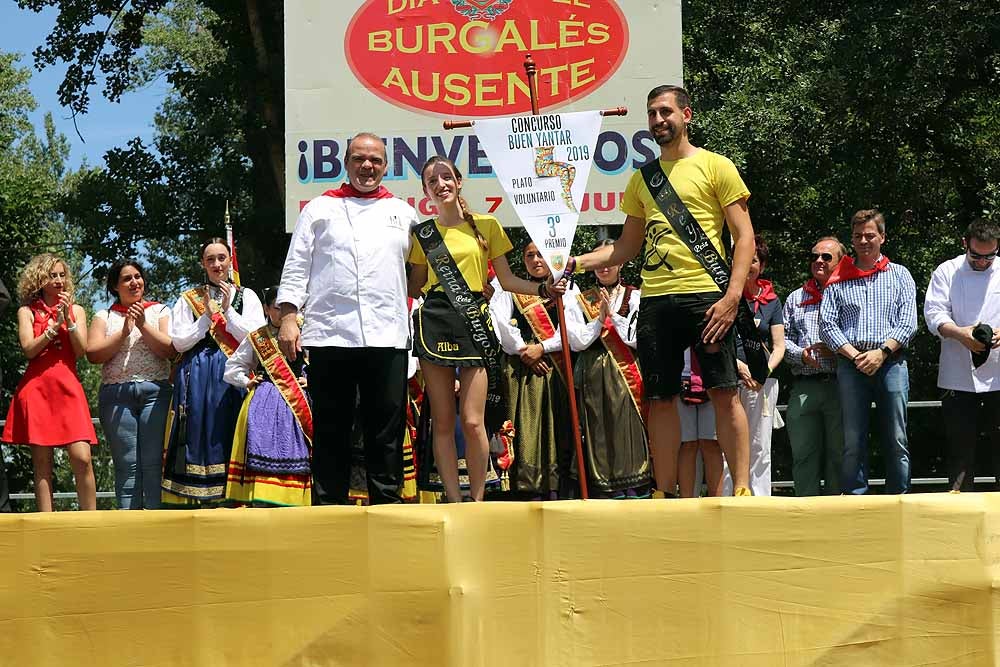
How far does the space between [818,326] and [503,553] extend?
399 centimetres

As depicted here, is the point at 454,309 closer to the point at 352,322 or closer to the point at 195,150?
the point at 352,322

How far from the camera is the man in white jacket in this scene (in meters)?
5.59

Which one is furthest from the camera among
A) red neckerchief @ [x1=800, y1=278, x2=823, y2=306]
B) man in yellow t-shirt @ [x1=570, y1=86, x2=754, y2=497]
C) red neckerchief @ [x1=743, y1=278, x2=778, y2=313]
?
red neckerchief @ [x1=800, y1=278, x2=823, y2=306]

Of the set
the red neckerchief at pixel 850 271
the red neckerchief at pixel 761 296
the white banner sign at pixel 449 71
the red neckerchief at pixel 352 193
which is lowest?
the red neckerchief at pixel 761 296

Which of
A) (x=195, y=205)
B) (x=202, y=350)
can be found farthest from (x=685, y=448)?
(x=195, y=205)

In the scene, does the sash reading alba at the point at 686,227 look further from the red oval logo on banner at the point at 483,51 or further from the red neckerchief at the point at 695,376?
Answer: the red oval logo on banner at the point at 483,51

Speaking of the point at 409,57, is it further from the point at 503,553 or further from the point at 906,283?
the point at 503,553

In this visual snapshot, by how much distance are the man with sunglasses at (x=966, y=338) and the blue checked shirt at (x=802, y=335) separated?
2.01 ft

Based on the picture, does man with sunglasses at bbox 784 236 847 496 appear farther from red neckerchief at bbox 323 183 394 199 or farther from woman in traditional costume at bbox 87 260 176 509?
woman in traditional costume at bbox 87 260 176 509

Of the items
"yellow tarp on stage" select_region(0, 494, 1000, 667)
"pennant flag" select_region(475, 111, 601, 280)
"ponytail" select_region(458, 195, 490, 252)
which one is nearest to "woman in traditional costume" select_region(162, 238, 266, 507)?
"ponytail" select_region(458, 195, 490, 252)

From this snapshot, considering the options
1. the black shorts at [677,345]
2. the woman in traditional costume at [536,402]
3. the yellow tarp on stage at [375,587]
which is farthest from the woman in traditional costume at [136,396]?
the yellow tarp on stage at [375,587]

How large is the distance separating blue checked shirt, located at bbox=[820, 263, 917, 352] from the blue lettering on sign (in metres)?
1.76

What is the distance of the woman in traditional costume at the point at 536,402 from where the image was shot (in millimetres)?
7500

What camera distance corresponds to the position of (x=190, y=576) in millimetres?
4043
